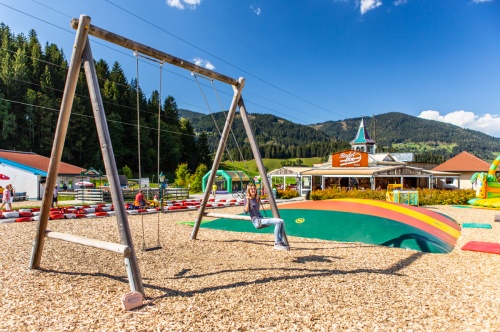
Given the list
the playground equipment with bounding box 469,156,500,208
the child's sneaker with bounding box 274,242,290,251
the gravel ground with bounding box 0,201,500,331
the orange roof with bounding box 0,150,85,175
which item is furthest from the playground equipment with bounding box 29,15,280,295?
the orange roof with bounding box 0,150,85,175

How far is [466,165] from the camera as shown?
4731cm

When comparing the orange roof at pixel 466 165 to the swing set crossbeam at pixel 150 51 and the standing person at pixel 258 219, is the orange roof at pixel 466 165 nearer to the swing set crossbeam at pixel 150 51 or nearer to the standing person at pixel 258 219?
the standing person at pixel 258 219

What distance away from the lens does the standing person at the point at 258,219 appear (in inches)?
285

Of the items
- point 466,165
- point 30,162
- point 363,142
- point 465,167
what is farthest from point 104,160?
point 363,142

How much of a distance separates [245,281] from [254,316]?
1.29 m

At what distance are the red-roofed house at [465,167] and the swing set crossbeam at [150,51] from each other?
145 feet

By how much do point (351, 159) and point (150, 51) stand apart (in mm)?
30949

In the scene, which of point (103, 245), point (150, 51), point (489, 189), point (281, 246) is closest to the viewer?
point (103, 245)

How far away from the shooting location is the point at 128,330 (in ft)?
11.8

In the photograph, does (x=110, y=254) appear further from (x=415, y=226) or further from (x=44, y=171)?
(x=44, y=171)

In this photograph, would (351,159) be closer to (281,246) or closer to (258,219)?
(281,246)

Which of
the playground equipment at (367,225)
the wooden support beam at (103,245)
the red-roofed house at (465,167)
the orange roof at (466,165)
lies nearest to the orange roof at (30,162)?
the playground equipment at (367,225)

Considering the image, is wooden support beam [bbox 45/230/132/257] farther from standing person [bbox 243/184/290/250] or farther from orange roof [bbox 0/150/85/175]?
orange roof [bbox 0/150/85/175]

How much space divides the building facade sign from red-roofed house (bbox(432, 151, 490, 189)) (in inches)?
673
